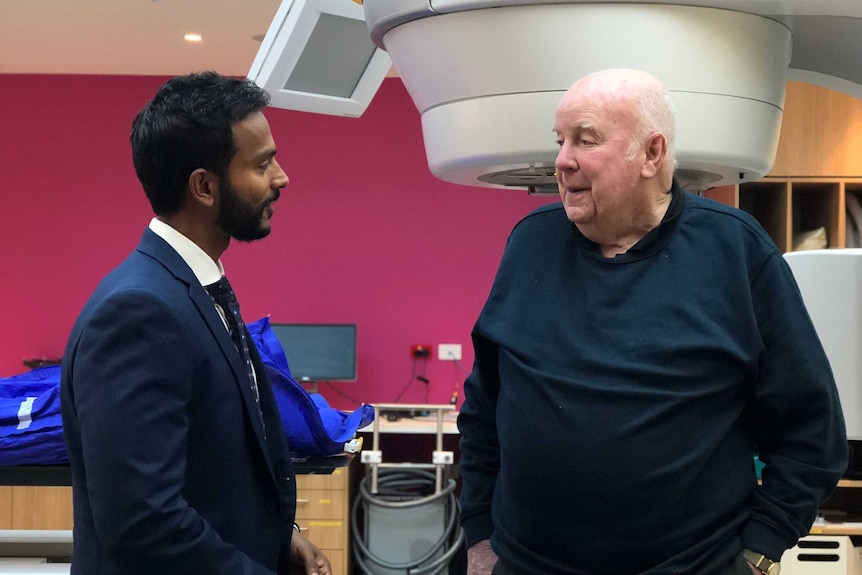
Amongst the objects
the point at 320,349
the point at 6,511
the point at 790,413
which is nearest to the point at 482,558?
the point at 790,413

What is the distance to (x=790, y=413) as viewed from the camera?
1123mm

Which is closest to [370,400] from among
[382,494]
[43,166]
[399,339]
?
[399,339]

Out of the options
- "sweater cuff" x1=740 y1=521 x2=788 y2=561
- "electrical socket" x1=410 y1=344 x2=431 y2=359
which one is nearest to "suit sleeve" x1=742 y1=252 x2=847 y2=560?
"sweater cuff" x1=740 y1=521 x2=788 y2=561

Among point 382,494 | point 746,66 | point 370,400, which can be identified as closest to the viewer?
point 746,66

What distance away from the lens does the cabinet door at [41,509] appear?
3.89 meters

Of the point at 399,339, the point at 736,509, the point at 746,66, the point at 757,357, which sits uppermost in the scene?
the point at 746,66

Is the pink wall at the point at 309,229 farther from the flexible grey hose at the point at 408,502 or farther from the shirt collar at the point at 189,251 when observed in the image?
the shirt collar at the point at 189,251

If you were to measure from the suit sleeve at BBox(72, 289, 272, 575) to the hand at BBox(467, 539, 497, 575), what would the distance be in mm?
395

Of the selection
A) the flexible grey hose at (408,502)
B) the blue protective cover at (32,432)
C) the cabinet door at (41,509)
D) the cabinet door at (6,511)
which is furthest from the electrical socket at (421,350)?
the blue protective cover at (32,432)

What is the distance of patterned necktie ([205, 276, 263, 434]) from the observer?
1191 mm

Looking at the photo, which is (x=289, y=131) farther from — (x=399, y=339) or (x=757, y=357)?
(x=757, y=357)

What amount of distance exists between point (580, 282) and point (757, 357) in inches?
9.0

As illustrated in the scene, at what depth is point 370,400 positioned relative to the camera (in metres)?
5.15

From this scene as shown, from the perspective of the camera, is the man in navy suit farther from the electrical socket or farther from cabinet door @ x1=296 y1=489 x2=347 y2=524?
the electrical socket
